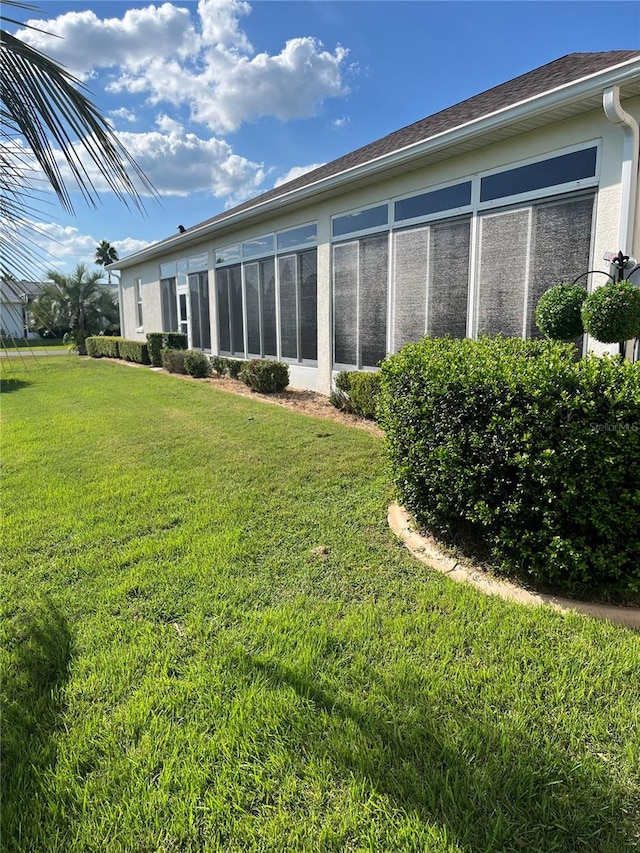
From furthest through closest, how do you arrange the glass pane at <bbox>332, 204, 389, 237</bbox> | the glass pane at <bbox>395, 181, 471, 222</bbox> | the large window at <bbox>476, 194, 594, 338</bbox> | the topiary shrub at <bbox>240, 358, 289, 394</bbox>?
the topiary shrub at <bbox>240, 358, 289, 394</bbox> < the glass pane at <bbox>332, 204, 389, 237</bbox> < the glass pane at <bbox>395, 181, 471, 222</bbox> < the large window at <bbox>476, 194, 594, 338</bbox>

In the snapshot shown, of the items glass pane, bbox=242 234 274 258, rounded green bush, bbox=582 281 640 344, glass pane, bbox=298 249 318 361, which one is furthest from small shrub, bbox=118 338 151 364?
rounded green bush, bbox=582 281 640 344

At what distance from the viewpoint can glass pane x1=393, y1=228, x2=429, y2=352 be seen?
7.55 m

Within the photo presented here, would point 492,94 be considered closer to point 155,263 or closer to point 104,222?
point 104,222

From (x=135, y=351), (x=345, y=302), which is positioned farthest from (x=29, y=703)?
(x=135, y=351)

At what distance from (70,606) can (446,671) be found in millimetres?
2239

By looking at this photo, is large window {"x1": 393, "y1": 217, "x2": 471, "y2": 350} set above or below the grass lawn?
above

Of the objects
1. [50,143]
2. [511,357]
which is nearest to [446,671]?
[511,357]

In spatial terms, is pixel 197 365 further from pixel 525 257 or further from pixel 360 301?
pixel 525 257

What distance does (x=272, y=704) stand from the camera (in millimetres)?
2123

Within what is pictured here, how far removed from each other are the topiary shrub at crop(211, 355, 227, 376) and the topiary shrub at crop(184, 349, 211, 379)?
0.26 metres

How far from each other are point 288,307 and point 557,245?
20.7 ft

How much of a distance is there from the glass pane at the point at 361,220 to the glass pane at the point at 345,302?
281mm

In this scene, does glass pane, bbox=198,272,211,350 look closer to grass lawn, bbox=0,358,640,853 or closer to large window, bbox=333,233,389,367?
large window, bbox=333,233,389,367

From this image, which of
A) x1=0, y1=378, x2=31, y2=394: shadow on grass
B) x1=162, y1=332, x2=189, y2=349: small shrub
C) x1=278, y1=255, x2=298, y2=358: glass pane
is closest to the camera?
x1=278, y1=255, x2=298, y2=358: glass pane
